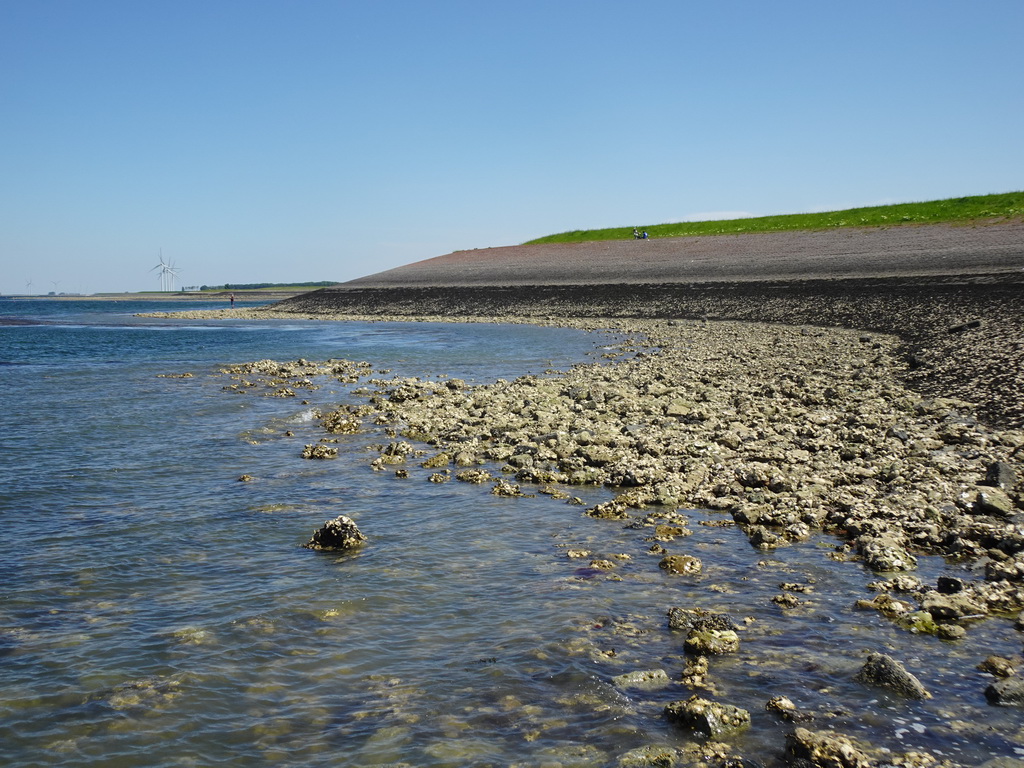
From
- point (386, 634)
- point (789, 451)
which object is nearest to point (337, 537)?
point (386, 634)

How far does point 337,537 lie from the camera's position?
1011 cm

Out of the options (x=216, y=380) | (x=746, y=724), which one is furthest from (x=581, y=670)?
(x=216, y=380)

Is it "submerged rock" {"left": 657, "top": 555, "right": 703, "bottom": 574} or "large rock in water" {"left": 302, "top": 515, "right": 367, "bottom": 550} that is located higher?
"large rock in water" {"left": 302, "top": 515, "right": 367, "bottom": 550}

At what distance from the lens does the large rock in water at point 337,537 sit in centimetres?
1009

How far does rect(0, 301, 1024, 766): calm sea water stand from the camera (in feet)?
18.9

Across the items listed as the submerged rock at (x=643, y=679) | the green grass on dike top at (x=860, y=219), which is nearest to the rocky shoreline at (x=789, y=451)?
the submerged rock at (x=643, y=679)

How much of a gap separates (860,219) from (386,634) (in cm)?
8134

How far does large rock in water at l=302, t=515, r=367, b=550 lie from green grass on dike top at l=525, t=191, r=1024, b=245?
65866 millimetres

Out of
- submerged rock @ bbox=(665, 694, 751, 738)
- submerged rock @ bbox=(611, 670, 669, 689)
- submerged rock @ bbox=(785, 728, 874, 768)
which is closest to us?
submerged rock @ bbox=(785, 728, 874, 768)

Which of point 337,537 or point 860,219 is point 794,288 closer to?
point 860,219

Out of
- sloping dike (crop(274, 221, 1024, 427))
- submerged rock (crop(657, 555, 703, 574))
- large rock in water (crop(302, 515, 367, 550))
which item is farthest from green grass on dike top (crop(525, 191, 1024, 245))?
large rock in water (crop(302, 515, 367, 550))

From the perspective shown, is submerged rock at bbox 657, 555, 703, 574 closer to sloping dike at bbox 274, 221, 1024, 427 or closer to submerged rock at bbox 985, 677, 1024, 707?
submerged rock at bbox 985, 677, 1024, 707

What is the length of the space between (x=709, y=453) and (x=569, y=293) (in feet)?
195

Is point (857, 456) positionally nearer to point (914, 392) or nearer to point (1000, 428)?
point (1000, 428)
